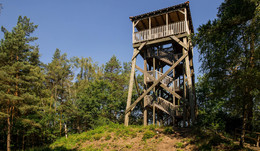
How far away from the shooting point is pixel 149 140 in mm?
13000

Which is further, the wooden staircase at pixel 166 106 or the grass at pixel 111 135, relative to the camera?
the wooden staircase at pixel 166 106

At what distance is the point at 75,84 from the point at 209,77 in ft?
93.2

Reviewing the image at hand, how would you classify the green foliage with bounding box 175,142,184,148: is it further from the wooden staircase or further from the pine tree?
the pine tree

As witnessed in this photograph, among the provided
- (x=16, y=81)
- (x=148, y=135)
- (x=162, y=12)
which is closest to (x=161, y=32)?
(x=162, y=12)

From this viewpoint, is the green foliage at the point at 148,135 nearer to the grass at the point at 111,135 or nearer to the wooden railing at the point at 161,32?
the grass at the point at 111,135

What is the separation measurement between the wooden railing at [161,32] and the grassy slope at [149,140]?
25.3ft

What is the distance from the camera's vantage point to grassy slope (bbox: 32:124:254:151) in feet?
35.9

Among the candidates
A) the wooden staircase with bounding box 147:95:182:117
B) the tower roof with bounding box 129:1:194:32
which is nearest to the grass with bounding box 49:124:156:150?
the wooden staircase with bounding box 147:95:182:117

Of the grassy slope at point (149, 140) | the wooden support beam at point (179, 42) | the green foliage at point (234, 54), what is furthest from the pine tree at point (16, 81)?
the green foliage at point (234, 54)

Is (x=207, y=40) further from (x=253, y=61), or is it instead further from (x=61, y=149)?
(x=61, y=149)

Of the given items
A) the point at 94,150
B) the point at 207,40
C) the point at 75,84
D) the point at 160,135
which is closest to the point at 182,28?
the point at 207,40

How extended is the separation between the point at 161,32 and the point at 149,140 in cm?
909

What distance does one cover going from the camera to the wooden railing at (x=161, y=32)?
16.4 m

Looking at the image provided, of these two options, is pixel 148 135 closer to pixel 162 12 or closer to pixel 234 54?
pixel 234 54
